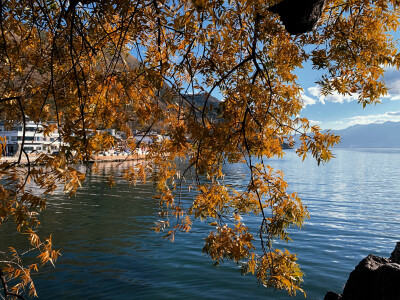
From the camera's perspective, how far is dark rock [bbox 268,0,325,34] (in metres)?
3.17

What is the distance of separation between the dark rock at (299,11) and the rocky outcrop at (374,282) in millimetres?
4062

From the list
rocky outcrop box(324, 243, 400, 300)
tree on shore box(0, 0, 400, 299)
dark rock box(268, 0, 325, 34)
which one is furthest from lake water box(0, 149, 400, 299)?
dark rock box(268, 0, 325, 34)

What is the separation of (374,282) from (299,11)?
4.50 meters

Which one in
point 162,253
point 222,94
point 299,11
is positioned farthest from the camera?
point 162,253

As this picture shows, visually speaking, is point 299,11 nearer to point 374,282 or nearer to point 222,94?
point 222,94

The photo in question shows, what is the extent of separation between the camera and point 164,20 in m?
3.83

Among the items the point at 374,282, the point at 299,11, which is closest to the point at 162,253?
the point at 374,282

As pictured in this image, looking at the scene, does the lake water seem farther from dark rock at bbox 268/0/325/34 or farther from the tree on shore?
dark rock at bbox 268/0/325/34

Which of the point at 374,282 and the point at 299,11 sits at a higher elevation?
the point at 299,11

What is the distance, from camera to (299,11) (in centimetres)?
322

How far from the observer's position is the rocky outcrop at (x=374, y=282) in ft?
16.9

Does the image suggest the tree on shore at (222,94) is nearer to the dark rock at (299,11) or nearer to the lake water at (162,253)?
the dark rock at (299,11)

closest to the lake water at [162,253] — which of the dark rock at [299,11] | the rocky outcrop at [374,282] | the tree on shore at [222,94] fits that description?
the rocky outcrop at [374,282]

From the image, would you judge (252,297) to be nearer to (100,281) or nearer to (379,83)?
(100,281)
